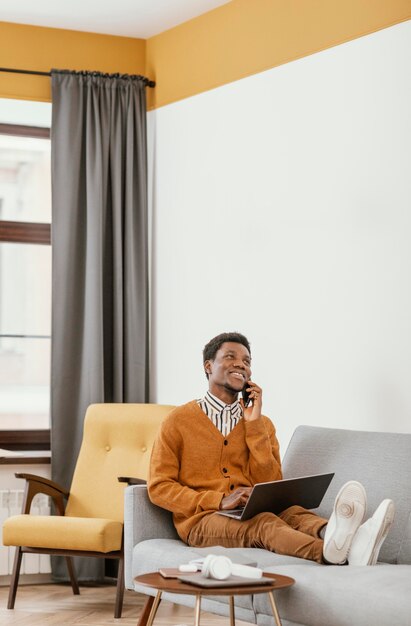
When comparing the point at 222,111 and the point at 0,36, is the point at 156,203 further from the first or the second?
the point at 0,36

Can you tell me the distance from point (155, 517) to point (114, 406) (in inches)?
52.2

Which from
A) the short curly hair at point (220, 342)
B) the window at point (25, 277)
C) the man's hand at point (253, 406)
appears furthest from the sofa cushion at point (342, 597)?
the window at point (25, 277)

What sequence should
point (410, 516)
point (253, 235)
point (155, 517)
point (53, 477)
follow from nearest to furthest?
point (410, 516)
point (155, 517)
point (253, 235)
point (53, 477)

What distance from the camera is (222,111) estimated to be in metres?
4.86

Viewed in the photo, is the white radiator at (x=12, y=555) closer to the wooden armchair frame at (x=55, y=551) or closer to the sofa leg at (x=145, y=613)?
the wooden armchair frame at (x=55, y=551)

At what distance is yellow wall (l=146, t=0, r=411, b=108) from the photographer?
4.16 metres

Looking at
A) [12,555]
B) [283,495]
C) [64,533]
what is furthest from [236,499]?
[12,555]

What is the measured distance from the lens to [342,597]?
8.86 ft

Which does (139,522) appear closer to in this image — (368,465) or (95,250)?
(368,465)

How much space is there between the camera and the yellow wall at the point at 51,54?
5.16 metres

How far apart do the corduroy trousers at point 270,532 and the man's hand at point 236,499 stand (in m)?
0.05

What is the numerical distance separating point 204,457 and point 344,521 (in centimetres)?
78

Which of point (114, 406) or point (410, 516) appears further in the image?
point (114, 406)

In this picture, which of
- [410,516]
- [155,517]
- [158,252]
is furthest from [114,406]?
[410,516]
